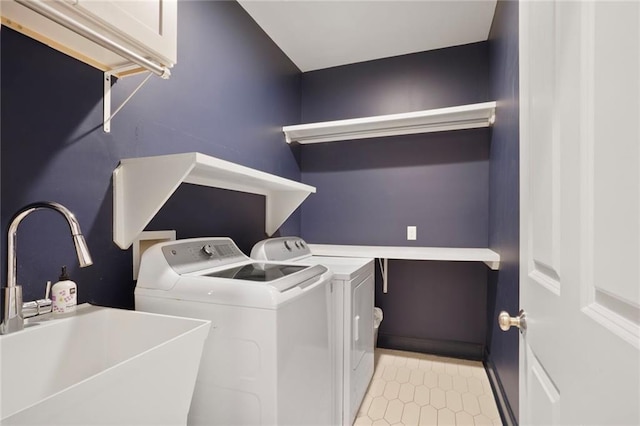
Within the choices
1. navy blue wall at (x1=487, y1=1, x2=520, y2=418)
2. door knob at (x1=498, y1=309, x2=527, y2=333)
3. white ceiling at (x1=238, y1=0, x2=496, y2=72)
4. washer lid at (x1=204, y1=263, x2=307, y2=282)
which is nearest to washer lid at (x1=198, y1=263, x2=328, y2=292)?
washer lid at (x1=204, y1=263, x2=307, y2=282)

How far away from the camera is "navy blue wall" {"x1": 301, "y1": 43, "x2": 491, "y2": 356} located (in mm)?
2568

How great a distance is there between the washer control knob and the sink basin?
1.54 ft

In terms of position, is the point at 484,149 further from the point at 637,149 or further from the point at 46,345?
the point at 46,345

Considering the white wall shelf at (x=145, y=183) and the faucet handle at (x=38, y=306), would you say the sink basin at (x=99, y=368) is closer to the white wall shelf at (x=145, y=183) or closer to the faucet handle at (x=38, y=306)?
the faucet handle at (x=38, y=306)

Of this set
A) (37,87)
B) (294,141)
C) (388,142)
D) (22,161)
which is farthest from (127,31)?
(388,142)

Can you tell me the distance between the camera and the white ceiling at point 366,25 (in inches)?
83.6

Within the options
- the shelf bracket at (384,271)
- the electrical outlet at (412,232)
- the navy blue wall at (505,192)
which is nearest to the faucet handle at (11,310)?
the navy blue wall at (505,192)

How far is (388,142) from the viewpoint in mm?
2789

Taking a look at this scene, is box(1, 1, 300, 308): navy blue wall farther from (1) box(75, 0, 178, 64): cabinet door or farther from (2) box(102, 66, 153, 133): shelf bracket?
(1) box(75, 0, 178, 64): cabinet door

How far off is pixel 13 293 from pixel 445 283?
266 centimetres

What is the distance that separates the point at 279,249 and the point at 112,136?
1084mm

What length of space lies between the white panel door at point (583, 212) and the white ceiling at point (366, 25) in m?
1.67

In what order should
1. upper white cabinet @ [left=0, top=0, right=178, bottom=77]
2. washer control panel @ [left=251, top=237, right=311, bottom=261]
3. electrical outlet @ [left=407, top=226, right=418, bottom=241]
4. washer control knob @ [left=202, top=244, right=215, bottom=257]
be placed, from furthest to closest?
1. electrical outlet @ [left=407, top=226, right=418, bottom=241]
2. washer control panel @ [left=251, top=237, right=311, bottom=261]
3. washer control knob @ [left=202, top=244, right=215, bottom=257]
4. upper white cabinet @ [left=0, top=0, right=178, bottom=77]

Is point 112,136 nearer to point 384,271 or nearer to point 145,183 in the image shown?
point 145,183
